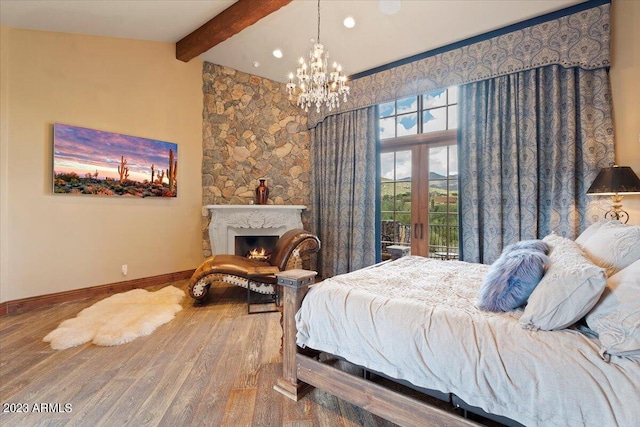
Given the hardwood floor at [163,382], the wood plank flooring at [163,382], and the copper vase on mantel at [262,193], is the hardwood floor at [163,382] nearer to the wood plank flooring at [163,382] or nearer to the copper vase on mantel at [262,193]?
the wood plank flooring at [163,382]

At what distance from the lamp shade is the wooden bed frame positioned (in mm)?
2540

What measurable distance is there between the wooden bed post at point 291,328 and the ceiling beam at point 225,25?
10.6 ft

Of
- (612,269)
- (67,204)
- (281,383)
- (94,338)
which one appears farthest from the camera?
(67,204)

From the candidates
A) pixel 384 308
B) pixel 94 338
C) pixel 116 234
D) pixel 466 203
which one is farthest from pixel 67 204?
pixel 466 203

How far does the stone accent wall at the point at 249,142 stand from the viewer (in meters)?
5.07

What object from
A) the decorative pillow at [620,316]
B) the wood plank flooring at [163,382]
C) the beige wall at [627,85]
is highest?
the beige wall at [627,85]

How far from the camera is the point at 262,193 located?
509 cm

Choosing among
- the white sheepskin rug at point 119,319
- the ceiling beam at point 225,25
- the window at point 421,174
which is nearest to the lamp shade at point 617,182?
the window at point 421,174

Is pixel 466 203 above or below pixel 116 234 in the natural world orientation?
above

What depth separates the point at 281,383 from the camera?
1965 mm

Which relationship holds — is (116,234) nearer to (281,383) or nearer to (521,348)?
(281,383)

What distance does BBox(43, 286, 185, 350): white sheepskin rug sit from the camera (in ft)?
8.59

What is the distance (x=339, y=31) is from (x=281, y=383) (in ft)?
13.9

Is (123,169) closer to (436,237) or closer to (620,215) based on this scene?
(436,237)
